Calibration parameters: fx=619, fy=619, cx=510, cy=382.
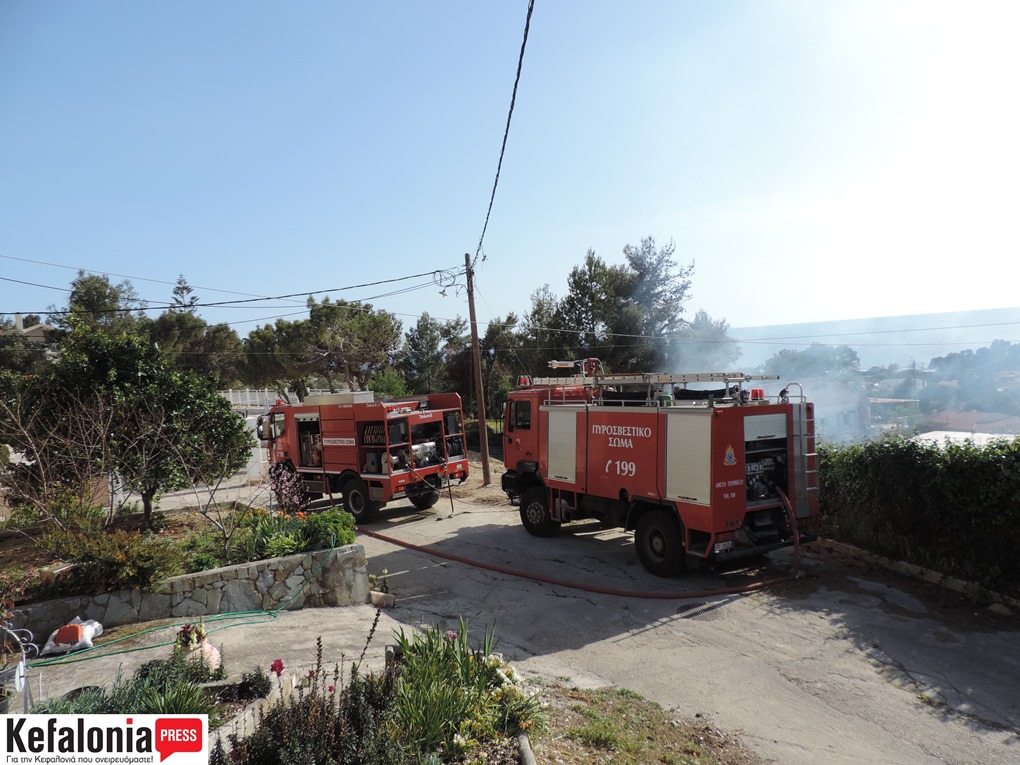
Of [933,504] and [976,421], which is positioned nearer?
[933,504]

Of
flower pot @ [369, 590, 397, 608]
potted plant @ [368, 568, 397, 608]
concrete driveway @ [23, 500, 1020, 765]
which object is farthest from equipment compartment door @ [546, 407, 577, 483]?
flower pot @ [369, 590, 397, 608]

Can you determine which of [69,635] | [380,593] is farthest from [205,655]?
[380,593]

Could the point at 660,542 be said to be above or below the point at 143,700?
below

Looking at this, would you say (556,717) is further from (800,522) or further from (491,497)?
(491,497)

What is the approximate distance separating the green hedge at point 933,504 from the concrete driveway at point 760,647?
542 millimetres

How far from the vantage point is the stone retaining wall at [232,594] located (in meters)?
6.92

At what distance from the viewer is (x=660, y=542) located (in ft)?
31.7

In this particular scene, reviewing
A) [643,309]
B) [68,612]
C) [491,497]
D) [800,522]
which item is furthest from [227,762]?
[643,309]

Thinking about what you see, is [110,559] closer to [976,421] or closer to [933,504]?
[933,504]

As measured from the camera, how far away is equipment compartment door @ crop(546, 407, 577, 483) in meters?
11.3

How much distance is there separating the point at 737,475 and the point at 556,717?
194 inches

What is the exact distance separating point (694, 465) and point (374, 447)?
777 cm

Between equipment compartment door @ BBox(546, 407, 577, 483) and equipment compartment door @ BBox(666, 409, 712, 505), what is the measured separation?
2.28m

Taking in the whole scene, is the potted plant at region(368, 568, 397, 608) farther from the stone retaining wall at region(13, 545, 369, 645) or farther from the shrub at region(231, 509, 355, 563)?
the shrub at region(231, 509, 355, 563)
